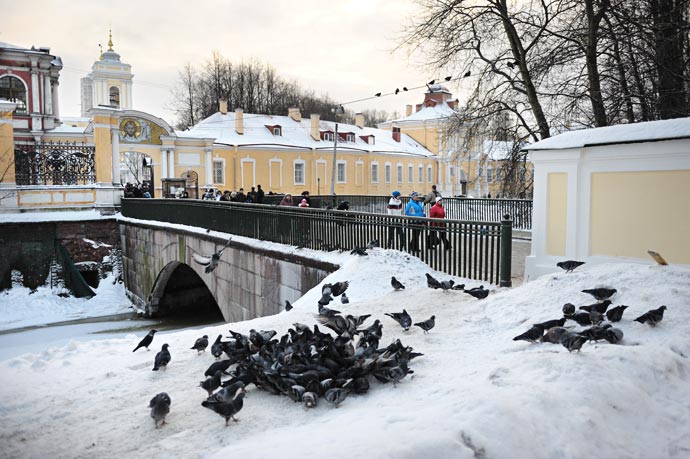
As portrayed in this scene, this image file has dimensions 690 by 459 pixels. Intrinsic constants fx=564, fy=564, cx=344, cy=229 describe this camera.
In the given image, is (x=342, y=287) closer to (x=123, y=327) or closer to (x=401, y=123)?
(x=123, y=327)

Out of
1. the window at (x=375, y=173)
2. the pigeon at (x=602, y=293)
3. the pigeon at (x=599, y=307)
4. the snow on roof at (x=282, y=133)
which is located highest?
the snow on roof at (x=282, y=133)

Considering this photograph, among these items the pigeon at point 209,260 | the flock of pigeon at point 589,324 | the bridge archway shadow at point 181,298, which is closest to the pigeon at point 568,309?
the flock of pigeon at point 589,324

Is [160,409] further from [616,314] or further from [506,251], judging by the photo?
[506,251]

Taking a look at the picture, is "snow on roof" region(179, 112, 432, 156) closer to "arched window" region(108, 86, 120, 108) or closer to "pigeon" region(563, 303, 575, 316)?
"arched window" region(108, 86, 120, 108)

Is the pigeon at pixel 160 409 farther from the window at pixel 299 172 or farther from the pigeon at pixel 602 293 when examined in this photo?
the window at pixel 299 172

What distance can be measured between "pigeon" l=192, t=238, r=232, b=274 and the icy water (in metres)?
2.46

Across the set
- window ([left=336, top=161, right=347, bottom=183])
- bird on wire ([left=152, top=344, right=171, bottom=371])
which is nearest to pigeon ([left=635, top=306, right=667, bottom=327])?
bird on wire ([left=152, top=344, right=171, bottom=371])

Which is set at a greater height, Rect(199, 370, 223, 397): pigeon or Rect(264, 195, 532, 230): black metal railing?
Rect(264, 195, 532, 230): black metal railing

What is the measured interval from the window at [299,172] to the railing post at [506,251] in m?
34.1

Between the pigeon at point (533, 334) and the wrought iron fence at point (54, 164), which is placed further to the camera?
the wrought iron fence at point (54, 164)

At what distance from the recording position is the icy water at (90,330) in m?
15.3

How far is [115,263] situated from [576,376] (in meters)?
22.6

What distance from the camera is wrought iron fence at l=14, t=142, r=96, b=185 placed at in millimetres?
21906

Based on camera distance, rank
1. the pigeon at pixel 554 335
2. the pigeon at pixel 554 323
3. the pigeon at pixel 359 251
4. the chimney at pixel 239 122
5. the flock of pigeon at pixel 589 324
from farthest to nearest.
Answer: the chimney at pixel 239 122 → the pigeon at pixel 359 251 → the pigeon at pixel 554 323 → the pigeon at pixel 554 335 → the flock of pigeon at pixel 589 324
